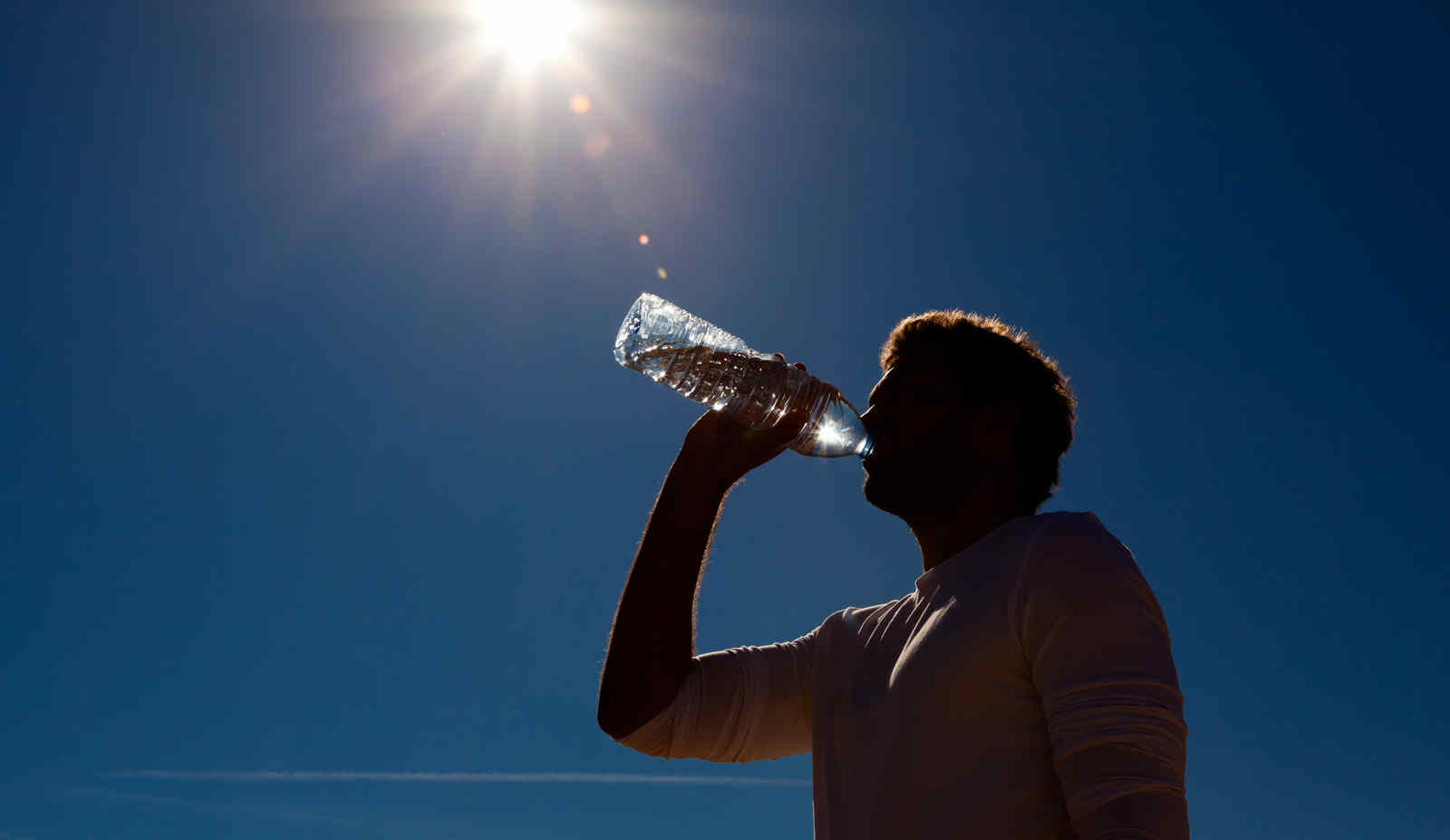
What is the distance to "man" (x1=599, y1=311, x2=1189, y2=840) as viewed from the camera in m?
1.61

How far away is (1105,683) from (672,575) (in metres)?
1.25

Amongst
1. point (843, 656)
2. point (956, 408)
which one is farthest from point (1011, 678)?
point (956, 408)

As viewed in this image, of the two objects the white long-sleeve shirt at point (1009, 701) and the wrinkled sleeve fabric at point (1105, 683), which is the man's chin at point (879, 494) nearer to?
the white long-sleeve shirt at point (1009, 701)

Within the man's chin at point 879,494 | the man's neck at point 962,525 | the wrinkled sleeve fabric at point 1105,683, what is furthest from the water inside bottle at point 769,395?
the wrinkled sleeve fabric at point 1105,683

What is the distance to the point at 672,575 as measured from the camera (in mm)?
2607

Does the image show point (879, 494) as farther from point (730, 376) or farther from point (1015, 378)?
point (730, 376)

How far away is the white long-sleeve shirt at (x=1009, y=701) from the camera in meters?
1.59

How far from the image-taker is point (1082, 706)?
5.24ft

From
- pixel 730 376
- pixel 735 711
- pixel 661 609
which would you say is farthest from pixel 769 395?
pixel 735 711

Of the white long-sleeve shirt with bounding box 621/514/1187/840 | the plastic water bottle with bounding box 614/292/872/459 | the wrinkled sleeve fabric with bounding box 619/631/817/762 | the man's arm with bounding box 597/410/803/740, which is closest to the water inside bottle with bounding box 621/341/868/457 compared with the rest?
the plastic water bottle with bounding box 614/292/872/459

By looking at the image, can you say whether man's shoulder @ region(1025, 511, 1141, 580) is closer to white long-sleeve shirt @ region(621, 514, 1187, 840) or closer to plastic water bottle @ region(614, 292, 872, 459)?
white long-sleeve shirt @ region(621, 514, 1187, 840)

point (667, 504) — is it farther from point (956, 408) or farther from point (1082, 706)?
point (1082, 706)

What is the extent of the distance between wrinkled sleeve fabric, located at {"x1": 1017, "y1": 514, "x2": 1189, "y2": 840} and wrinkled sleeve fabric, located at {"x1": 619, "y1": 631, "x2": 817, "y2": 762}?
0.93 metres

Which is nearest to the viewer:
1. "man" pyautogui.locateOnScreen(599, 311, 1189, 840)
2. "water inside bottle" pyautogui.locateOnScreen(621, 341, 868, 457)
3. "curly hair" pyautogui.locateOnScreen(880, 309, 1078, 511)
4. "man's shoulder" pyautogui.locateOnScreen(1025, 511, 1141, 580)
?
"man" pyautogui.locateOnScreen(599, 311, 1189, 840)
